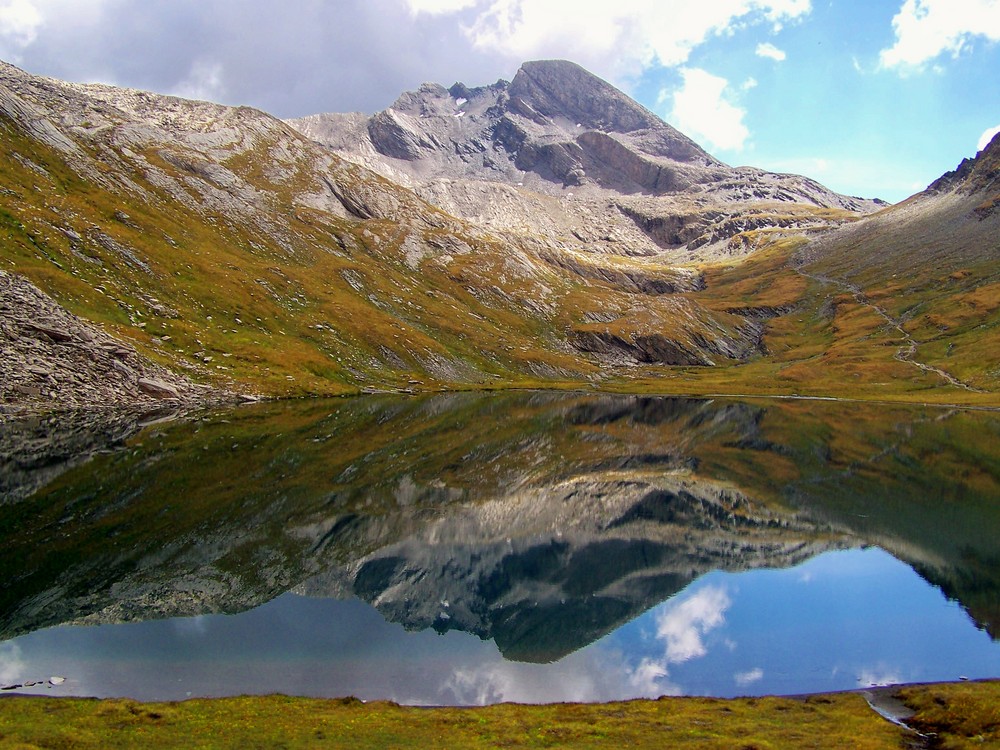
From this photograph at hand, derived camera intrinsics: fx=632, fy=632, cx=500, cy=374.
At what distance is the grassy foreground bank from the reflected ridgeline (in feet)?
29.2

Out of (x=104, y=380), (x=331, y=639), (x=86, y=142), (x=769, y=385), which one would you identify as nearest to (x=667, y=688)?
(x=331, y=639)

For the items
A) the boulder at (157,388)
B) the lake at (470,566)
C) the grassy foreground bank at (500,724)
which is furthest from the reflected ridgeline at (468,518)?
the boulder at (157,388)

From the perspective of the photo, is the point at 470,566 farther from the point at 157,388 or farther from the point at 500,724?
the point at 157,388

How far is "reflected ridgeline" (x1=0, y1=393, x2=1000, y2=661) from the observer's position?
38156 millimetres

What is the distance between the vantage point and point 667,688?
101 ft

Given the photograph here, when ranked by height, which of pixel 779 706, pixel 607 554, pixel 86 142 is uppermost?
pixel 86 142

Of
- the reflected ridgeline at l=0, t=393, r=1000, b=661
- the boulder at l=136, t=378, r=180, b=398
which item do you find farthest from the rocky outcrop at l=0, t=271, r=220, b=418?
the reflected ridgeline at l=0, t=393, r=1000, b=661

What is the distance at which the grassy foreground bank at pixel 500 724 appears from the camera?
21.4 meters

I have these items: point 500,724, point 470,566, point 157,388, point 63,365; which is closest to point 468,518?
point 470,566

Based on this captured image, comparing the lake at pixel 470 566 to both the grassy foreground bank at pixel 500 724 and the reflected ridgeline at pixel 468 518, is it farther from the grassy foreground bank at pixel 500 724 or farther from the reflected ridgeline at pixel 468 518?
the grassy foreground bank at pixel 500 724

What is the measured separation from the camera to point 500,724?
2455 cm

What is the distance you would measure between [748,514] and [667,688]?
37509 millimetres

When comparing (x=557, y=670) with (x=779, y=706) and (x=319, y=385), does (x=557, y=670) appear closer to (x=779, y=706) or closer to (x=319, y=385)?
(x=779, y=706)

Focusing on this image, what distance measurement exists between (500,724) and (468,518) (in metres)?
33.4
